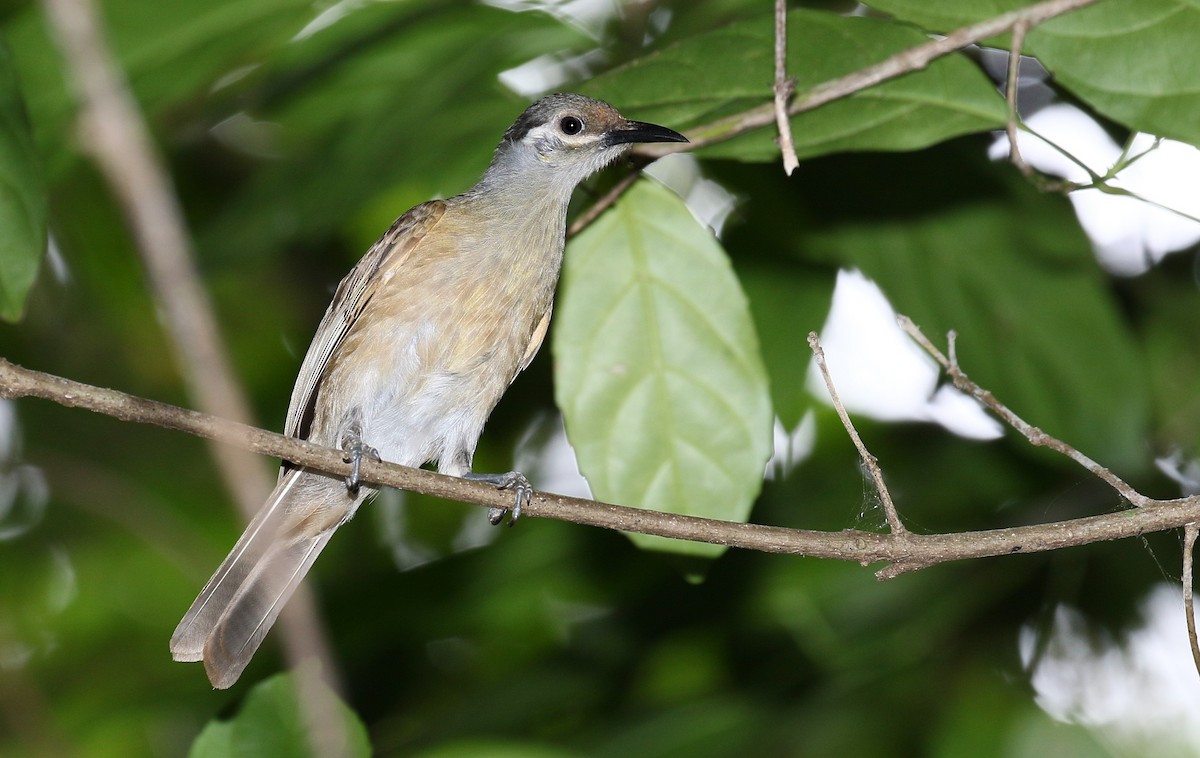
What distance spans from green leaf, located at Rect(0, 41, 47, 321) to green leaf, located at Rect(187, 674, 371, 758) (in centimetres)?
127

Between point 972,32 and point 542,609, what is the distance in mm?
3279

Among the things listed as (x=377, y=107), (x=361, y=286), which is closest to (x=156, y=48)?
(x=377, y=107)

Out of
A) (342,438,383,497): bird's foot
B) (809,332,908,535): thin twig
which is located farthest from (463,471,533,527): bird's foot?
(809,332,908,535): thin twig

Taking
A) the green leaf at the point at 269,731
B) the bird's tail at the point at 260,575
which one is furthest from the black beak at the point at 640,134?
the green leaf at the point at 269,731

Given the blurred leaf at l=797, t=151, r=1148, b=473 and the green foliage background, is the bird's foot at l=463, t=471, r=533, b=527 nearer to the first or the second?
the green foliage background

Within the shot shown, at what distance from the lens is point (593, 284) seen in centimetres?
394

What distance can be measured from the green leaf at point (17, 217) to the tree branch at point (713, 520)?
475 millimetres

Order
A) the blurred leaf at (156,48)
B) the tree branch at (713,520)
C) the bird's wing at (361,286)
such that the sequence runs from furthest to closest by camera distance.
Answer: the bird's wing at (361,286)
the blurred leaf at (156,48)
the tree branch at (713,520)

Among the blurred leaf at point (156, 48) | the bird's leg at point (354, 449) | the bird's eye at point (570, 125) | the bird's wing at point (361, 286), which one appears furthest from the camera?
the bird's eye at point (570, 125)

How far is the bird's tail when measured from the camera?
407 centimetres

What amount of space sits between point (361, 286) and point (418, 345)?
39 centimetres

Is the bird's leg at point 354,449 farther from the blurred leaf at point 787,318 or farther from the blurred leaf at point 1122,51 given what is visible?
the blurred leaf at point 1122,51

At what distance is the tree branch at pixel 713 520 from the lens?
2.53m

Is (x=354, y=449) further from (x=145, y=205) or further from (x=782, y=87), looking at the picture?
(x=145, y=205)
